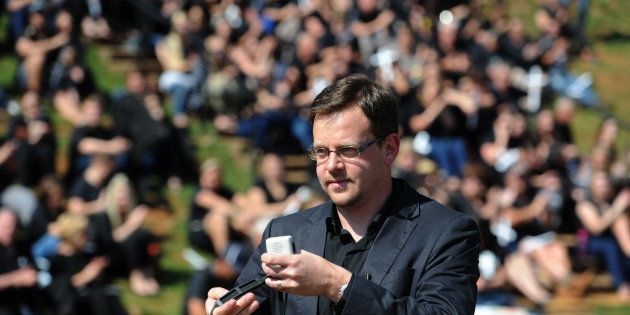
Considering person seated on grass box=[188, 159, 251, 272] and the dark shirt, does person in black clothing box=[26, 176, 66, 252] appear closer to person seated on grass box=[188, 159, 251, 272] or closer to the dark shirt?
person seated on grass box=[188, 159, 251, 272]

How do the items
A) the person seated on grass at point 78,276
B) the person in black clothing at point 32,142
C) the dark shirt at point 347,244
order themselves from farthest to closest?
the person in black clothing at point 32,142, the person seated on grass at point 78,276, the dark shirt at point 347,244

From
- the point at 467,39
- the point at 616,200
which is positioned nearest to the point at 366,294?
the point at 616,200

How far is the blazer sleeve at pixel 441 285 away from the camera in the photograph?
9.73ft

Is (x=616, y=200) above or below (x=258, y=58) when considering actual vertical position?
below

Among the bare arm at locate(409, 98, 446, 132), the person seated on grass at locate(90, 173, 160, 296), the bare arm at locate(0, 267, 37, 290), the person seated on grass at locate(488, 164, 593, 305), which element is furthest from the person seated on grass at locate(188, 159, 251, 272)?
the bare arm at locate(409, 98, 446, 132)

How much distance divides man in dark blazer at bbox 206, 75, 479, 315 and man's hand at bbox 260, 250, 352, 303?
0.10 metres

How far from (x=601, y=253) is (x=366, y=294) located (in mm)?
9163

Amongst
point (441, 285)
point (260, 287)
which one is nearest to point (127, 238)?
point (260, 287)

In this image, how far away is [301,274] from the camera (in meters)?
2.86

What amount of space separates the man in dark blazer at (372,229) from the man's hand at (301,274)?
103 millimetres

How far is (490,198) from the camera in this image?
12336 mm

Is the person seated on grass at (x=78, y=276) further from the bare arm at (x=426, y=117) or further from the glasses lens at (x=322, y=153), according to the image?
the glasses lens at (x=322, y=153)

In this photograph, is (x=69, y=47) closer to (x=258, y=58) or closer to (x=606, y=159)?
(x=258, y=58)

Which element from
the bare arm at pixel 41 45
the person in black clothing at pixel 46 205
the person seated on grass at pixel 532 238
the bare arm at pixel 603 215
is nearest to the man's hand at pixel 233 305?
the person in black clothing at pixel 46 205
